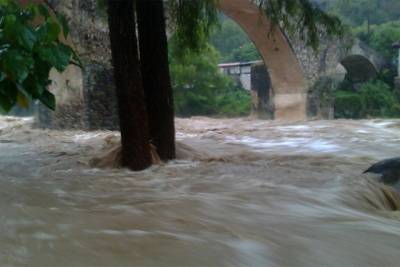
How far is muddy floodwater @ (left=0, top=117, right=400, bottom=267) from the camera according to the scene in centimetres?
207

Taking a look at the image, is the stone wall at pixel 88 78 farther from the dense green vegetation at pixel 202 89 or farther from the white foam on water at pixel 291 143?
the dense green vegetation at pixel 202 89

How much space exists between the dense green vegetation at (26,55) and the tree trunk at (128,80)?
3.98 ft

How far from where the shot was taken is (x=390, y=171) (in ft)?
11.6

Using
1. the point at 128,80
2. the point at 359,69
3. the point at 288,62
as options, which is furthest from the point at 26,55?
the point at 359,69

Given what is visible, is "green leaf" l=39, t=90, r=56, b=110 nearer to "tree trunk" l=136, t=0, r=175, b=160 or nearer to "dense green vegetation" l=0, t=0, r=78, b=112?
"dense green vegetation" l=0, t=0, r=78, b=112

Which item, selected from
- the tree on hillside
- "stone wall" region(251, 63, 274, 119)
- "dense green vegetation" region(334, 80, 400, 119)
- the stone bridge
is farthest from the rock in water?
"dense green vegetation" region(334, 80, 400, 119)

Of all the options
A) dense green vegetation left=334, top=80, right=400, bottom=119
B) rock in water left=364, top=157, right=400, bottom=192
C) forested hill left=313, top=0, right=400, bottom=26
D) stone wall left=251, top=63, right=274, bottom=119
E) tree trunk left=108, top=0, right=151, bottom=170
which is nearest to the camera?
rock in water left=364, top=157, right=400, bottom=192

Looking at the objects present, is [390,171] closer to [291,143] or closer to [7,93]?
[7,93]

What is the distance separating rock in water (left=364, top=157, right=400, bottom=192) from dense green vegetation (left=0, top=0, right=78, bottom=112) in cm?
216

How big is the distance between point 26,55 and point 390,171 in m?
2.43

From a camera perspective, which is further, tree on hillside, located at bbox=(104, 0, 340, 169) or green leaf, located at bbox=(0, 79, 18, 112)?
tree on hillside, located at bbox=(104, 0, 340, 169)

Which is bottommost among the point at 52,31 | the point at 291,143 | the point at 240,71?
the point at 291,143

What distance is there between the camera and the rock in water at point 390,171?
3.40 metres

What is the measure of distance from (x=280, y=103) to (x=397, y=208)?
1079cm
